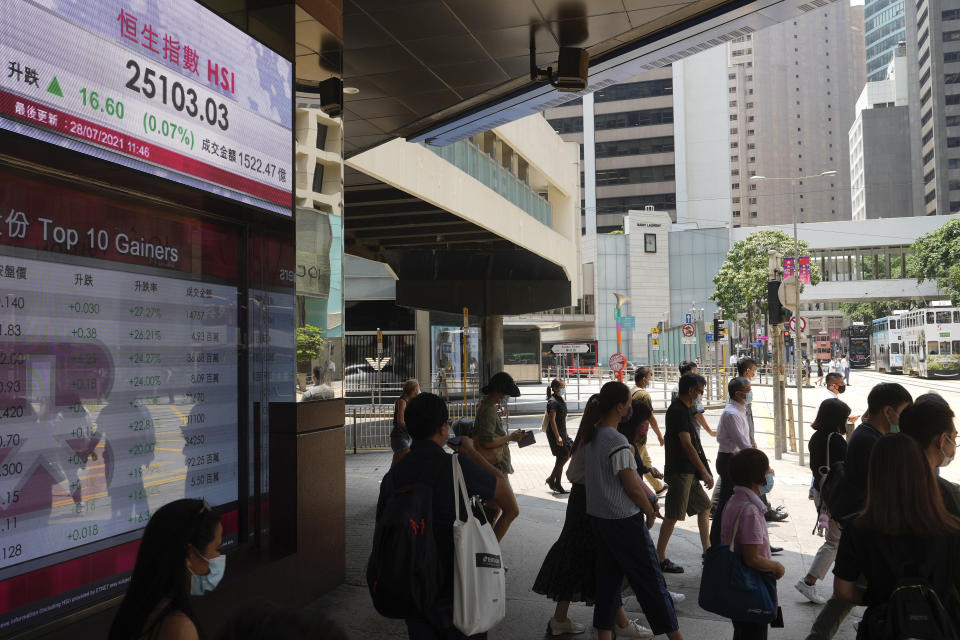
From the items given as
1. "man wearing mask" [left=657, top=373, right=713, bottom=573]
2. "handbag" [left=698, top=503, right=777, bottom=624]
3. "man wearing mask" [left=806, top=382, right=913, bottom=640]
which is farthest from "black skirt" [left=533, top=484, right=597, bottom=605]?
"man wearing mask" [left=657, top=373, right=713, bottom=573]

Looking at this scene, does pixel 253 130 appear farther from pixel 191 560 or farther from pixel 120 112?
pixel 191 560

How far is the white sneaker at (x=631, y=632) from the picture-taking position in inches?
218

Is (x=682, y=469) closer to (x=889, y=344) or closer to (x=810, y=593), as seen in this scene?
(x=810, y=593)

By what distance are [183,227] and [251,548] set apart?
2.31 m

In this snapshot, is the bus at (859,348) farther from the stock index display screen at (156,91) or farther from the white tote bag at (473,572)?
the white tote bag at (473,572)

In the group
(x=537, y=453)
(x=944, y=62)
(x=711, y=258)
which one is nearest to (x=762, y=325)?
(x=711, y=258)

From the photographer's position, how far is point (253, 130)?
555cm

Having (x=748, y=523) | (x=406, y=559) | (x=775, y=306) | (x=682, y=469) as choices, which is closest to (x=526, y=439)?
(x=682, y=469)

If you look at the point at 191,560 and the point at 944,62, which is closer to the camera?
the point at 191,560

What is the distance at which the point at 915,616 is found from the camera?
9.80 ft

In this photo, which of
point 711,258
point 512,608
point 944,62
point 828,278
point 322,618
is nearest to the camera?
point 322,618

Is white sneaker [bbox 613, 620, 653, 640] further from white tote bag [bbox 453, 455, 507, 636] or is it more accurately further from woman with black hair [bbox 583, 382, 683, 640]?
white tote bag [bbox 453, 455, 507, 636]

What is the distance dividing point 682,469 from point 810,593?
1.52m

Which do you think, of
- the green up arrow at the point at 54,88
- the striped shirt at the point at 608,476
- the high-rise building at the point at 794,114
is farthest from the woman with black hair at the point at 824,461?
the high-rise building at the point at 794,114
